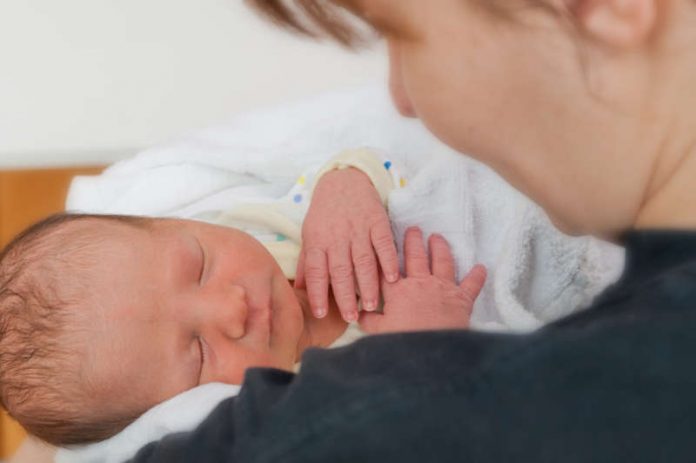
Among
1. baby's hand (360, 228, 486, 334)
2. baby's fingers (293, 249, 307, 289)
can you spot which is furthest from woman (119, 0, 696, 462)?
baby's fingers (293, 249, 307, 289)

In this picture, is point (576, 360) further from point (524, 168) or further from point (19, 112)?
point (19, 112)

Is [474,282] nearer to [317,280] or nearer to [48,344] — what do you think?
[317,280]

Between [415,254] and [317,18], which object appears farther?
[415,254]

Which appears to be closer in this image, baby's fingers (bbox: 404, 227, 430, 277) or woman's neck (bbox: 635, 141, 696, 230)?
woman's neck (bbox: 635, 141, 696, 230)

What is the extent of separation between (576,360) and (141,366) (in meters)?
0.45

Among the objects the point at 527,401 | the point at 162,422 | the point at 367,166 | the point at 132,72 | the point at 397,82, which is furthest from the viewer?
the point at 132,72

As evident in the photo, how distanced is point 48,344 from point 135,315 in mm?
75

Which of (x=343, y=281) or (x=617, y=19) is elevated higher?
(x=617, y=19)

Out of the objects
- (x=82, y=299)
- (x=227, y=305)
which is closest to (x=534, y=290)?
(x=227, y=305)

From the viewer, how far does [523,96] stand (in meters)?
0.46

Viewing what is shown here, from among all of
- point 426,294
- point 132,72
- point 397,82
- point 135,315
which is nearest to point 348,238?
point 426,294

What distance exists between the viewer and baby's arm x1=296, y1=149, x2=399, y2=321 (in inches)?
32.2

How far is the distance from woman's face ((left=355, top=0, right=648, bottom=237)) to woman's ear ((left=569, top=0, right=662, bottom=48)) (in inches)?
0.4

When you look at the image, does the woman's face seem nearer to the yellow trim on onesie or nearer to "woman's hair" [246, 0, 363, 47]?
"woman's hair" [246, 0, 363, 47]
